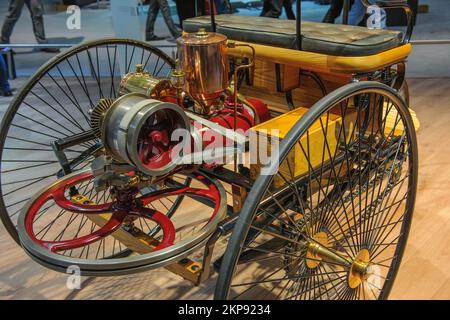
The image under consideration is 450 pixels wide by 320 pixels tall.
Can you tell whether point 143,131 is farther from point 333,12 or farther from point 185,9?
point 333,12

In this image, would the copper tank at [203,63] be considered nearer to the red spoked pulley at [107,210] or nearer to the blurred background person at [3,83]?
the red spoked pulley at [107,210]

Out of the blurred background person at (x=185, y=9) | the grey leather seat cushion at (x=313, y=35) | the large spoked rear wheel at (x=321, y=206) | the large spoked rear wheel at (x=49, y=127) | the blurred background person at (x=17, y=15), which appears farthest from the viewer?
the blurred background person at (x=17, y=15)

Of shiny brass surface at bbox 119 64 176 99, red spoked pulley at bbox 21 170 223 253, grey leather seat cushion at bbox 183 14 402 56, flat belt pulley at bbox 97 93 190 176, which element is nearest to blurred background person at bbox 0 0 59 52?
grey leather seat cushion at bbox 183 14 402 56

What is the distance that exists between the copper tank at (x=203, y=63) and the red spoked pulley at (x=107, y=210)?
0.29 m

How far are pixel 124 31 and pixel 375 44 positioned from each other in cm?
222

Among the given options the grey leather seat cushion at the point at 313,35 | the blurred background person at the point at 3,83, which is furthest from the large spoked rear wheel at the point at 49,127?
the grey leather seat cushion at the point at 313,35

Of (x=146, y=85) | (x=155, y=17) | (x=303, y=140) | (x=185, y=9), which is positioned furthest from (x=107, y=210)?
(x=155, y=17)

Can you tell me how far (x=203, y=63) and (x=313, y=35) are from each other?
1.38 feet

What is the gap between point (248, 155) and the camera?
1.64 m

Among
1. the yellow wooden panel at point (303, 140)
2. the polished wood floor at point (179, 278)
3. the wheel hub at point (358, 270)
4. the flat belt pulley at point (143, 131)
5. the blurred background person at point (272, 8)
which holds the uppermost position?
the blurred background person at point (272, 8)

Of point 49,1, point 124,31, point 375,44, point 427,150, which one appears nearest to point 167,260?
point 375,44

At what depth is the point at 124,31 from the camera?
344cm

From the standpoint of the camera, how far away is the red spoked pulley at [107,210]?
1358 millimetres

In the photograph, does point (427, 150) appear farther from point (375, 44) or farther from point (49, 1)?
point (49, 1)
